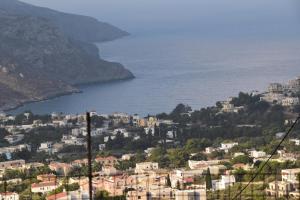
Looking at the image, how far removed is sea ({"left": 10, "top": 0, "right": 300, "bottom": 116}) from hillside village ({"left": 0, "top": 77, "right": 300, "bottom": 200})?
165 cm

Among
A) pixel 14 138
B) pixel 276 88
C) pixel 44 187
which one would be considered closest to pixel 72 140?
pixel 14 138

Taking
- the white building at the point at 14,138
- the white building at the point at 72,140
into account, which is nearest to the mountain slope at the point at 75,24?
the white building at the point at 14,138

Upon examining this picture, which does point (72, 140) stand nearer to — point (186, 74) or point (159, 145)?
point (159, 145)

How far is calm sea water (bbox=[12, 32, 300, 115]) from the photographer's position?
2308cm

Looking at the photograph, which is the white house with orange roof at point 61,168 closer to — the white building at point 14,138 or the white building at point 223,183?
the white building at point 223,183

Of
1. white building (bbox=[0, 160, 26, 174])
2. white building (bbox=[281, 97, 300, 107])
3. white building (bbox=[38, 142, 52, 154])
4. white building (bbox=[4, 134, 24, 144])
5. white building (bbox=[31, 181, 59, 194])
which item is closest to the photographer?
white building (bbox=[31, 181, 59, 194])

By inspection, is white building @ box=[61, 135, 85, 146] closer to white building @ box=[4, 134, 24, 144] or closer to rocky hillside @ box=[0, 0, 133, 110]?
white building @ box=[4, 134, 24, 144]

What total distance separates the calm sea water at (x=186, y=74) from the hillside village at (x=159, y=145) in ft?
8.81

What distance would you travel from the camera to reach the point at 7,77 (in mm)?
27141

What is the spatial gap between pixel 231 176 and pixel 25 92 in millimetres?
18627

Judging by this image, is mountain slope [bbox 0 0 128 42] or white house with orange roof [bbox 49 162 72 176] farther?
mountain slope [bbox 0 0 128 42]

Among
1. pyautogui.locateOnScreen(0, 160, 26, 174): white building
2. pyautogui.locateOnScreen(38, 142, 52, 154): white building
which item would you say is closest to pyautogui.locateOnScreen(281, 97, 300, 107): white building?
pyautogui.locateOnScreen(38, 142, 52, 154): white building

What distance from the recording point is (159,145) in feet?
49.9

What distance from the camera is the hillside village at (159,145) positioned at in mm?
9359
